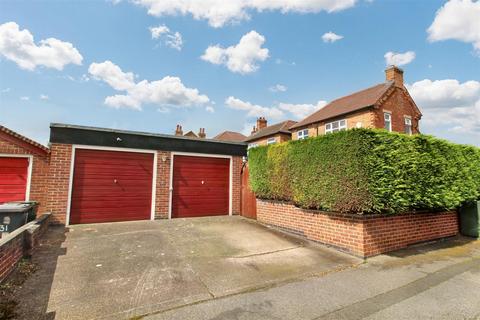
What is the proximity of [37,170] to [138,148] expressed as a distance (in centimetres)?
313

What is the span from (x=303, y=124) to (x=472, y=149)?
1435 cm

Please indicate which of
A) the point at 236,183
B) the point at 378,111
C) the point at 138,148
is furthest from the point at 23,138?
the point at 378,111

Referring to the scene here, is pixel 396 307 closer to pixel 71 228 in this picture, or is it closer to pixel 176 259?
pixel 176 259

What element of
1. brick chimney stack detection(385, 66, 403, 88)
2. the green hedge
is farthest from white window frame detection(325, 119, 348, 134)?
the green hedge

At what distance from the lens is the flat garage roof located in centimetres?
809

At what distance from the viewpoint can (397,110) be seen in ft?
60.6

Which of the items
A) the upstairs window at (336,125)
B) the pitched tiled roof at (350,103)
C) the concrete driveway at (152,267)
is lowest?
the concrete driveway at (152,267)

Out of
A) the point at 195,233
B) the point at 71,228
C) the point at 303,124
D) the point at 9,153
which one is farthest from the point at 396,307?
the point at 303,124

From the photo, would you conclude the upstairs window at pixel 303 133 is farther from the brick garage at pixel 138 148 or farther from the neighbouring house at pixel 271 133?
the brick garage at pixel 138 148

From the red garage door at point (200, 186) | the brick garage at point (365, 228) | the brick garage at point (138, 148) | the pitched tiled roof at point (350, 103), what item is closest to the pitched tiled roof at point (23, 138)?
the brick garage at point (138, 148)

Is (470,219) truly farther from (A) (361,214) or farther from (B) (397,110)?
(B) (397,110)

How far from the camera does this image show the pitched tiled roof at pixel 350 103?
58.4ft

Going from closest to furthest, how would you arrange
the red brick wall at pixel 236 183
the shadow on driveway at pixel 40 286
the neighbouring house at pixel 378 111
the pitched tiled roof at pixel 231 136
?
the shadow on driveway at pixel 40 286 < the red brick wall at pixel 236 183 < the neighbouring house at pixel 378 111 < the pitched tiled roof at pixel 231 136

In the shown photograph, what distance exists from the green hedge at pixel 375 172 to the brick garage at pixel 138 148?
9.48 feet
